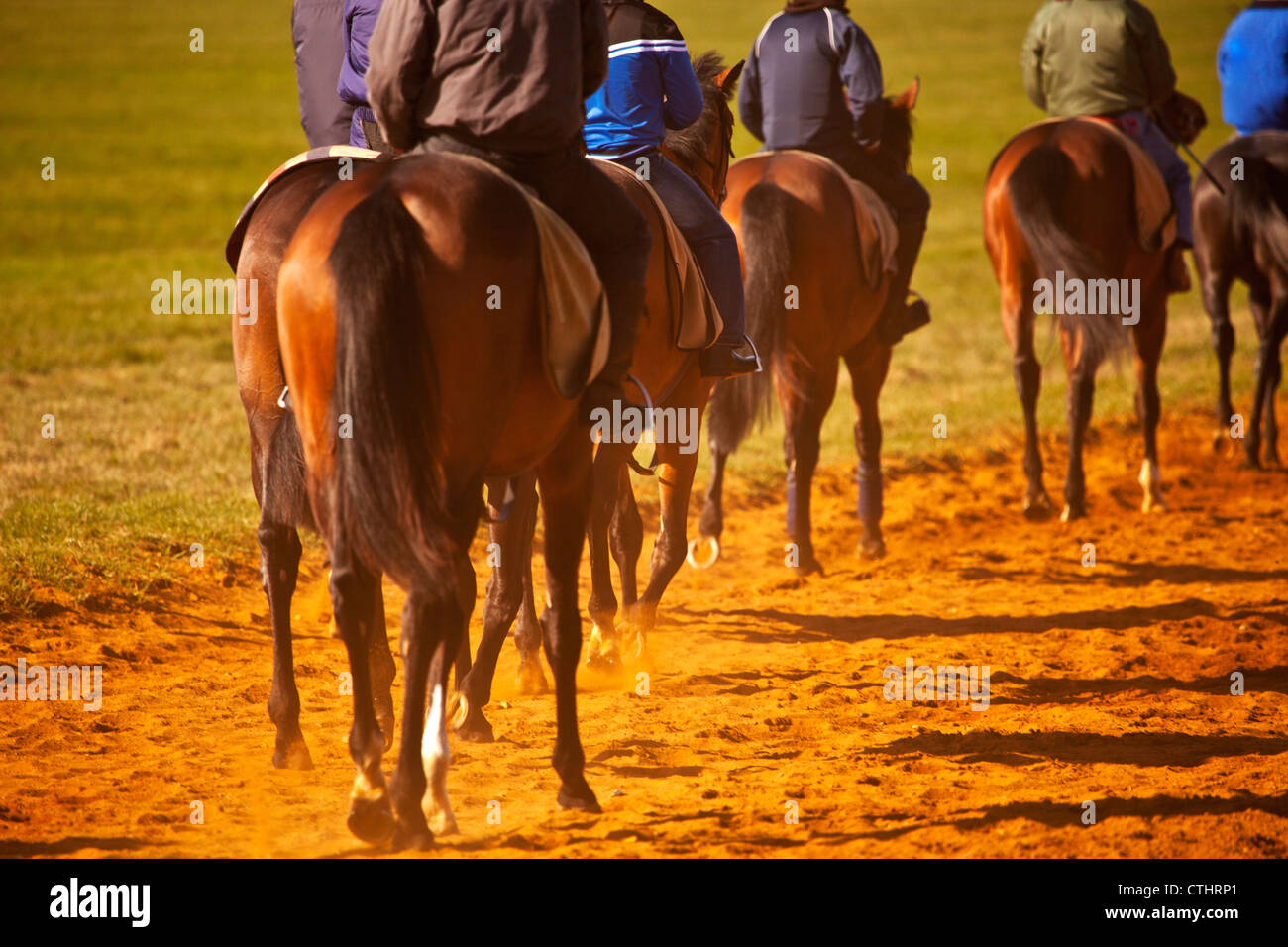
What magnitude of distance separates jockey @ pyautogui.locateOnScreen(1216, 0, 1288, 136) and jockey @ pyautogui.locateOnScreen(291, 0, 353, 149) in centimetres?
766

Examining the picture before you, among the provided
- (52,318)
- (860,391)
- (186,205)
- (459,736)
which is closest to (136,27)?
(186,205)

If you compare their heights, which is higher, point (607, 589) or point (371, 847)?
point (607, 589)

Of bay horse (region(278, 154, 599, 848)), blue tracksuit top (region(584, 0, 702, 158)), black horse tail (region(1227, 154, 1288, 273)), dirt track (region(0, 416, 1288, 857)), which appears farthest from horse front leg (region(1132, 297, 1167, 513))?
bay horse (region(278, 154, 599, 848))

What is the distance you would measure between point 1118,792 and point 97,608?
482cm

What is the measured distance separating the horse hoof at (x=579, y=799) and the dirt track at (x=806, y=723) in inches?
2.5

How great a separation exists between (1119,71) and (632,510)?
5256 millimetres

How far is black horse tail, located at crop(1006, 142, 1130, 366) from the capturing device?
8727mm

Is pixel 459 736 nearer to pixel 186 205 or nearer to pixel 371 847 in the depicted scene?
pixel 371 847

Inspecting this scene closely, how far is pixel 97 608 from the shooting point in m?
6.69

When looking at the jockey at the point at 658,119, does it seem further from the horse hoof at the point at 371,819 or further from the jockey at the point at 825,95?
the horse hoof at the point at 371,819

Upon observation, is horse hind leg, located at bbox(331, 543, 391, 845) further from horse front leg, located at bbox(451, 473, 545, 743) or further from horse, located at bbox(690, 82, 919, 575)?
horse, located at bbox(690, 82, 919, 575)

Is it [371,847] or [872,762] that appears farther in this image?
[872,762]

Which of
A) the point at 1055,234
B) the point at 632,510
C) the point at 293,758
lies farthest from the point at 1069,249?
the point at 293,758
